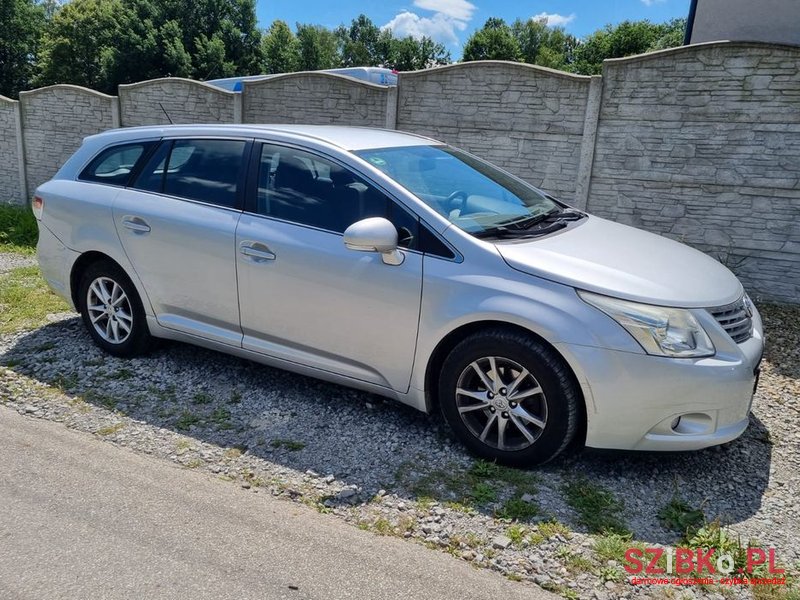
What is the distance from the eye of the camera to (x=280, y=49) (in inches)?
1861

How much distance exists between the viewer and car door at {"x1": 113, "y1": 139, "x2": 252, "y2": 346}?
13.3 feet

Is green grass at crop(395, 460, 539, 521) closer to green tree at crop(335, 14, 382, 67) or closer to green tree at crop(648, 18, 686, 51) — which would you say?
green tree at crop(648, 18, 686, 51)

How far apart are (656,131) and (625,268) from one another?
4319 millimetres

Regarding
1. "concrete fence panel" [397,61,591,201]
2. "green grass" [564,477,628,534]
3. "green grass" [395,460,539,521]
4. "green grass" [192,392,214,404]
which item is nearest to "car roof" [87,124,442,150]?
"green grass" [192,392,214,404]

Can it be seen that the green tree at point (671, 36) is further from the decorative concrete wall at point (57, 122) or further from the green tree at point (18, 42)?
the green tree at point (18, 42)

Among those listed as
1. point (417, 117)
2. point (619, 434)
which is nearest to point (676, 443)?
point (619, 434)

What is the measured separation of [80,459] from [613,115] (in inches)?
244

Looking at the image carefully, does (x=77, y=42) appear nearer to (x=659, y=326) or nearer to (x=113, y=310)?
(x=113, y=310)

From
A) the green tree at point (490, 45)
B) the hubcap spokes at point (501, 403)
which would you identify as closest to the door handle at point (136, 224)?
the hubcap spokes at point (501, 403)

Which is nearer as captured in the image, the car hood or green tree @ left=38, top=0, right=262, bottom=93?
the car hood

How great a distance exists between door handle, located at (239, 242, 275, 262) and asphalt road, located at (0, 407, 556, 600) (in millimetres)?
1297

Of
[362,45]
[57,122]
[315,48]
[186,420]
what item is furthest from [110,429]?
[362,45]

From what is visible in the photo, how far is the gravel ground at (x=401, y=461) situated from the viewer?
2.86 m

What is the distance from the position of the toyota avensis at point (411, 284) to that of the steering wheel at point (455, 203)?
0.06ft
